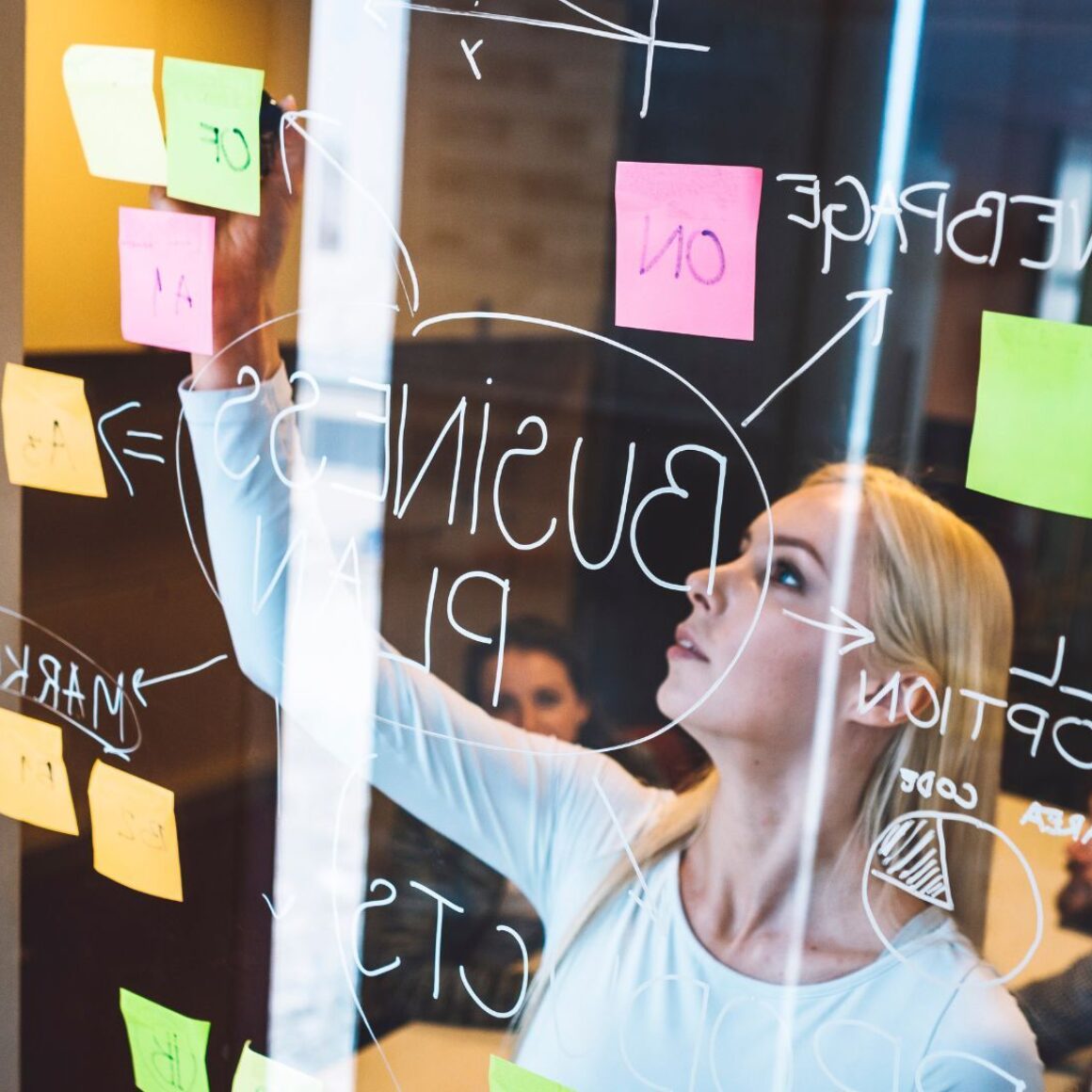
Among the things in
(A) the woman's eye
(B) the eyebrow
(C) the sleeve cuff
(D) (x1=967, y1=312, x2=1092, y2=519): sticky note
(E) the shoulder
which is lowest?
(E) the shoulder

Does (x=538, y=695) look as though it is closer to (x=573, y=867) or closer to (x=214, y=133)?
(x=573, y=867)

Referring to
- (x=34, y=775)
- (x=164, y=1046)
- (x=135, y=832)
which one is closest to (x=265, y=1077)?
(x=164, y=1046)

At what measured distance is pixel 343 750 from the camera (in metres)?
1.11

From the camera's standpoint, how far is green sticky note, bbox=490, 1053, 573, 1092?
105 centimetres

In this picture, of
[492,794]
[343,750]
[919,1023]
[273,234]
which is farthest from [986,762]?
[273,234]

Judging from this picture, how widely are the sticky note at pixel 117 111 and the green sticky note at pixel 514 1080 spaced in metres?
0.74

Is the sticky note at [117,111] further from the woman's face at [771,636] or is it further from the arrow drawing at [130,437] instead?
the woman's face at [771,636]

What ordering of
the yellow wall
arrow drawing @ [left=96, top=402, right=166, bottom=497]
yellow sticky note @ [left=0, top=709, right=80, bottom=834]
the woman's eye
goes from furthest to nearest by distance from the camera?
yellow sticky note @ [left=0, top=709, right=80, bottom=834] → arrow drawing @ [left=96, top=402, right=166, bottom=497] → the yellow wall → the woman's eye

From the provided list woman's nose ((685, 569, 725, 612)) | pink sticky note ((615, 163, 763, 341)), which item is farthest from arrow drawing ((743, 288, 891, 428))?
woman's nose ((685, 569, 725, 612))

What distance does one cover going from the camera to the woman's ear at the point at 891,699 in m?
0.86

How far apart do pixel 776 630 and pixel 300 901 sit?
50cm

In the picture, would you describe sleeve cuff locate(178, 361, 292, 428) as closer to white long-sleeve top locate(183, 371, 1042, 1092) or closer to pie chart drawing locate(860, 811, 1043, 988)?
white long-sleeve top locate(183, 371, 1042, 1092)

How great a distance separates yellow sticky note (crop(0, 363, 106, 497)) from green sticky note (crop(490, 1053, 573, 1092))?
0.59m

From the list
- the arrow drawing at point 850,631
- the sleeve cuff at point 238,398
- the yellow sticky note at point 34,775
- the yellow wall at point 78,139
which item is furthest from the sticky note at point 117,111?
the arrow drawing at point 850,631
